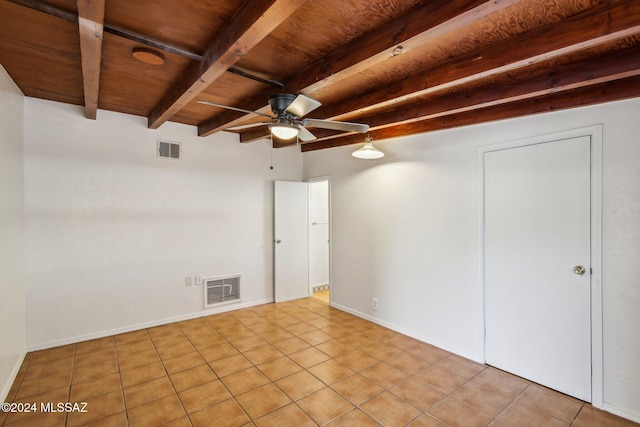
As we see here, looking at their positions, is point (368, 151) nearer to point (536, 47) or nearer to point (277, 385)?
point (536, 47)

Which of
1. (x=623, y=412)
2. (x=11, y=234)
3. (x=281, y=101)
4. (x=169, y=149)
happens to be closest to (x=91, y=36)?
(x=281, y=101)

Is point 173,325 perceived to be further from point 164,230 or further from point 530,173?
point 530,173

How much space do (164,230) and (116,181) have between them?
2.68 ft

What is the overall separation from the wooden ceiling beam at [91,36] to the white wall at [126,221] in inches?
46.8

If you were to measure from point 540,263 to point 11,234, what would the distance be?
4727 mm

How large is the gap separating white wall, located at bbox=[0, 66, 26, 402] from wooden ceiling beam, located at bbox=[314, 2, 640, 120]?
3270 mm

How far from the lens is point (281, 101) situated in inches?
95.0

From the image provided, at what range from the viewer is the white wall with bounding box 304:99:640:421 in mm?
2291

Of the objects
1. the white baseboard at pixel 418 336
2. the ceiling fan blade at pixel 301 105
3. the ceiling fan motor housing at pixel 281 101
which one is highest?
the ceiling fan motor housing at pixel 281 101

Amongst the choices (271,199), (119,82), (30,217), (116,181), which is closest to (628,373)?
(271,199)

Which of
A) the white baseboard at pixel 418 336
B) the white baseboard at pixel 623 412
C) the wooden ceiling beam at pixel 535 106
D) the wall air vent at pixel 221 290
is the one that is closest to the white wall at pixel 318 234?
the white baseboard at pixel 418 336

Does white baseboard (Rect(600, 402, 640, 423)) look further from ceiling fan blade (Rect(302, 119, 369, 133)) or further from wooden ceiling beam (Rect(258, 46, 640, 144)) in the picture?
ceiling fan blade (Rect(302, 119, 369, 133))

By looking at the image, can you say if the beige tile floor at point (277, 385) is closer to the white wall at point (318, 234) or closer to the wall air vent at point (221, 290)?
the wall air vent at point (221, 290)

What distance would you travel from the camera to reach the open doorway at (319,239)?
19.0 feet
